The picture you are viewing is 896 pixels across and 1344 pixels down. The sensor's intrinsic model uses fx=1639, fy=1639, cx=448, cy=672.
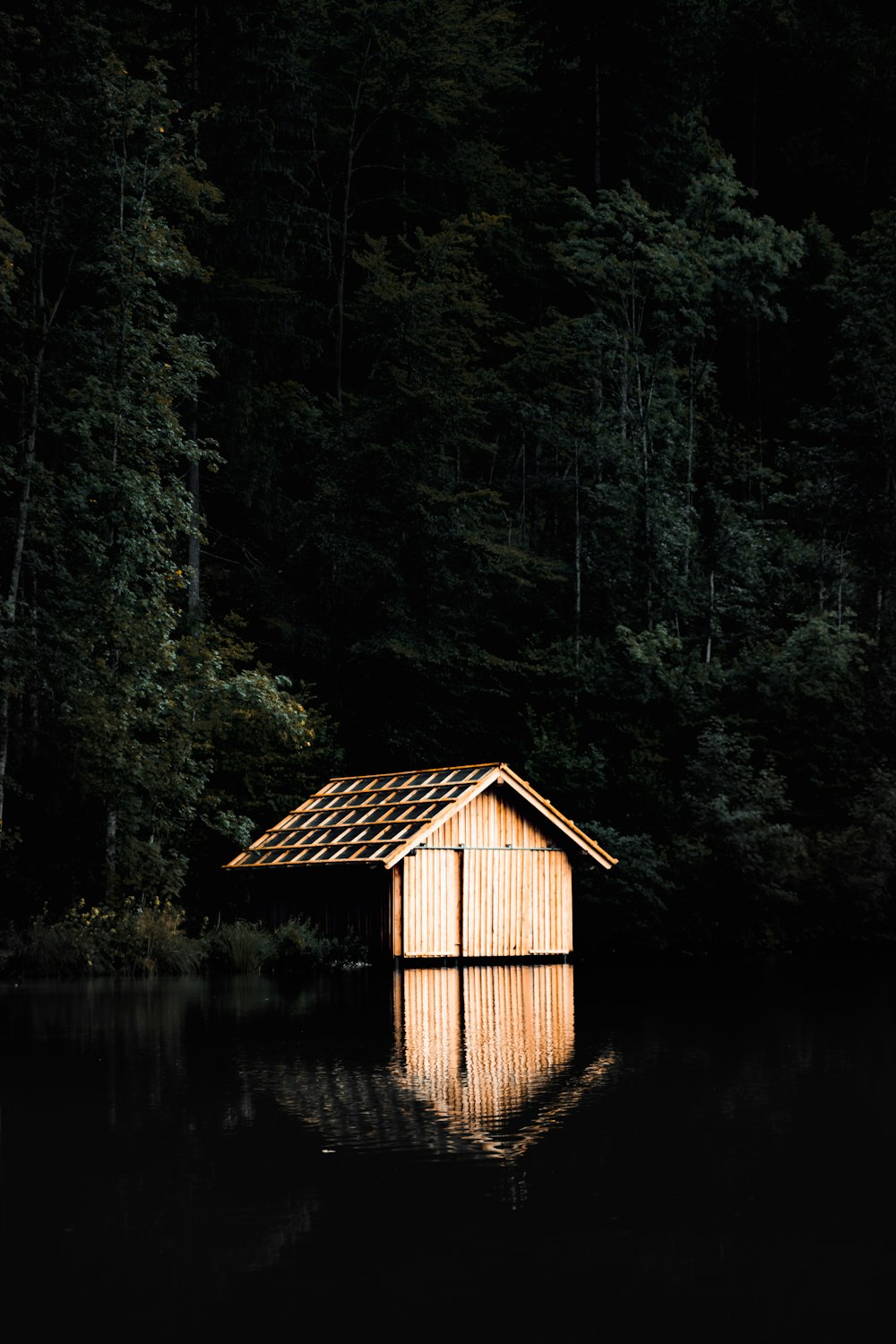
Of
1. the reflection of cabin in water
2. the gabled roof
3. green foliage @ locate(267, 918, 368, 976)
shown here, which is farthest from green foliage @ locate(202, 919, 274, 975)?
the reflection of cabin in water

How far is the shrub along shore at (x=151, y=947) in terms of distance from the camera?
32.7 meters

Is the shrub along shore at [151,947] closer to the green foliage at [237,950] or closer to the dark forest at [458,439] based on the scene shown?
the green foliage at [237,950]

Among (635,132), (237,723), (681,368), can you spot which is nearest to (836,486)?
(681,368)

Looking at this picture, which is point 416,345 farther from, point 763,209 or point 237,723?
point 763,209

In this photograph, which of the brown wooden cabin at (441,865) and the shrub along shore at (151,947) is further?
the brown wooden cabin at (441,865)

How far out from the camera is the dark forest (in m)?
37.5

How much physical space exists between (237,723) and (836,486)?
73.4ft

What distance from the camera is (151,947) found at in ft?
110

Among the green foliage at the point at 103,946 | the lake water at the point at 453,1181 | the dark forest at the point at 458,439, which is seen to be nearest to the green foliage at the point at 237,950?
the green foliage at the point at 103,946

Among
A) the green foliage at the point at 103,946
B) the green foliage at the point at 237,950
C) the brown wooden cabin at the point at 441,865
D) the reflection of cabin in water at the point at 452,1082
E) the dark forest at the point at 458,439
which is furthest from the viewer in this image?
the dark forest at the point at 458,439

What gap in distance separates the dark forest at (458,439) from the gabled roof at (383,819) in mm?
1614

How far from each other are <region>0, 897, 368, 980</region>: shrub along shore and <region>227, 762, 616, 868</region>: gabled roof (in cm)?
188

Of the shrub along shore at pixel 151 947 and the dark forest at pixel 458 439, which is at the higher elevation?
the dark forest at pixel 458 439

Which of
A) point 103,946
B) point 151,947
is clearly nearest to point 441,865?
point 151,947
